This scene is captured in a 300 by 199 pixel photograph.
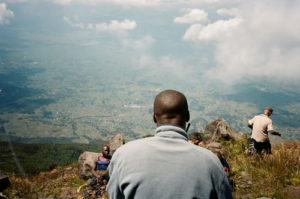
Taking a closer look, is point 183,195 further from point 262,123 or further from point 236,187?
point 262,123

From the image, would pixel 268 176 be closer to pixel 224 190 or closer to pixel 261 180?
pixel 261 180

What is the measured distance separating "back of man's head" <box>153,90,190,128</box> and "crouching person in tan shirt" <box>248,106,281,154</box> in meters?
8.69

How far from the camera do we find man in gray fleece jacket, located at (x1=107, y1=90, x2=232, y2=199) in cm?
161

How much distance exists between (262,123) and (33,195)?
10.8 meters

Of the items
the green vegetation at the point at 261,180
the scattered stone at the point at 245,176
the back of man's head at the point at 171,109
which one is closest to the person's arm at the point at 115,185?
the back of man's head at the point at 171,109

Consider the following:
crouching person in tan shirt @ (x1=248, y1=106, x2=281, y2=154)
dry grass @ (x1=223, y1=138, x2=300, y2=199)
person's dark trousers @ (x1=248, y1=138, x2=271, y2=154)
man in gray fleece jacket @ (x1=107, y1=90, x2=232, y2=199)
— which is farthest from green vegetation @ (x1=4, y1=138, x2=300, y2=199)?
man in gray fleece jacket @ (x1=107, y1=90, x2=232, y2=199)

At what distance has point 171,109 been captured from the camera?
201 centimetres

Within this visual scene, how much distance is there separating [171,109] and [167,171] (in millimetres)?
631

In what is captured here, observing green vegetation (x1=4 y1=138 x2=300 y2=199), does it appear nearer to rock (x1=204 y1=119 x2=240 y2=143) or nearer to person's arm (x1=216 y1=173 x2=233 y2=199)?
rock (x1=204 y1=119 x2=240 y2=143)

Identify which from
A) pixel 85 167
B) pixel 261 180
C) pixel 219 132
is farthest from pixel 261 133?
pixel 85 167

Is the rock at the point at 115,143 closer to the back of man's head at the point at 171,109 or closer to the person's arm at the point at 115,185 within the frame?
the person's arm at the point at 115,185

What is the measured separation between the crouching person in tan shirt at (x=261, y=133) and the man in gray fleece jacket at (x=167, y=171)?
28.3ft

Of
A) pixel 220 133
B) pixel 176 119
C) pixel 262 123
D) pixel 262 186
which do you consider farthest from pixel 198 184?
pixel 220 133

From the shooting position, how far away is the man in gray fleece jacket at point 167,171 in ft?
5.29
